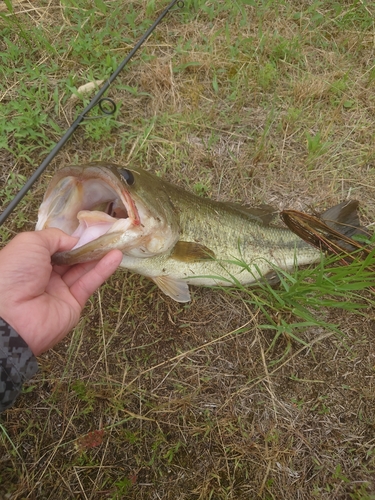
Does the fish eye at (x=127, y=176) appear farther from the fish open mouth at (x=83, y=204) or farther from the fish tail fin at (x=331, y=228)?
the fish tail fin at (x=331, y=228)

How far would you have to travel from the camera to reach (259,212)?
120 inches

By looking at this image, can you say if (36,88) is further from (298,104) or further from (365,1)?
(365,1)

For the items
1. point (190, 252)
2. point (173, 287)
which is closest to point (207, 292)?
point (173, 287)

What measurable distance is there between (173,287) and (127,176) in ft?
3.06

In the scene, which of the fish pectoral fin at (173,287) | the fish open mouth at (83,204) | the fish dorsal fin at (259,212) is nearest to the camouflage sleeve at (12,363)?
the fish open mouth at (83,204)

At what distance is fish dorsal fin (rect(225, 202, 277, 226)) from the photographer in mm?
2957

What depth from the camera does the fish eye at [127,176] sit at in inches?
82.8

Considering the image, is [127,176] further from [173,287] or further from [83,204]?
[173,287]

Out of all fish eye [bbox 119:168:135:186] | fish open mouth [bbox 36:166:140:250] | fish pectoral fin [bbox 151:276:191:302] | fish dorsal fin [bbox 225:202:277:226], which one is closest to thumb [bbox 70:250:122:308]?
fish open mouth [bbox 36:166:140:250]

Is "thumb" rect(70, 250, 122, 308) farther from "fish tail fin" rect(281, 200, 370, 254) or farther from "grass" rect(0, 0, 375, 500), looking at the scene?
"fish tail fin" rect(281, 200, 370, 254)

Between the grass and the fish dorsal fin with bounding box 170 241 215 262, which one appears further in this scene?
the grass

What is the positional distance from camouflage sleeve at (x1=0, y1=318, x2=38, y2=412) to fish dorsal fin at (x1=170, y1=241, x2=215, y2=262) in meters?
1.09

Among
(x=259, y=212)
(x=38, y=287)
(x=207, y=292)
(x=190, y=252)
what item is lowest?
(x=207, y=292)

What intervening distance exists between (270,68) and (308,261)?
79.9 inches
